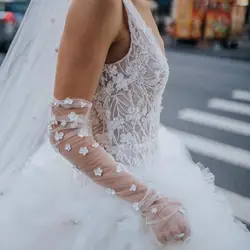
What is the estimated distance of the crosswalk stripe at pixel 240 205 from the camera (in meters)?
3.17

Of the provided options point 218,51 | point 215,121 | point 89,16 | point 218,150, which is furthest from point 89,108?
point 218,51

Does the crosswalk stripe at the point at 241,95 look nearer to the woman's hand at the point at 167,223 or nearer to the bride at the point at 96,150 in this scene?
the bride at the point at 96,150

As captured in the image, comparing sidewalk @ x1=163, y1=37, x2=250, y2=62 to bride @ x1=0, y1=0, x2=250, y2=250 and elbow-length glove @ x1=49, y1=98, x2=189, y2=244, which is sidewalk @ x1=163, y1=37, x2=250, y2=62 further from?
elbow-length glove @ x1=49, y1=98, x2=189, y2=244

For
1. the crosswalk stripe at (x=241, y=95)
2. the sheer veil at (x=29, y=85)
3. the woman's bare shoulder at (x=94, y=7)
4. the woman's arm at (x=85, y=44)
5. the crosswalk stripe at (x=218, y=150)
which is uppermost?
the woman's bare shoulder at (x=94, y=7)

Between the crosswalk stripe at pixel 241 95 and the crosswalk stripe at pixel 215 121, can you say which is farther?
the crosswalk stripe at pixel 241 95

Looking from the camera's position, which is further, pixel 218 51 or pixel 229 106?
pixel 218 51

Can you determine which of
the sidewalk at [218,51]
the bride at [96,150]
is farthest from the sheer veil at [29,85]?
the sidewalk at [218,51]

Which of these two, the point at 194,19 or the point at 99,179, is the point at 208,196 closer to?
the point at 99,179

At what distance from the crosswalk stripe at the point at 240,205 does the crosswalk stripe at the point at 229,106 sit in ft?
9.15

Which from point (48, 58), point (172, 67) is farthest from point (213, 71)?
point (48, 58)

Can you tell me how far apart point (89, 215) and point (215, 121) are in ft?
15.5

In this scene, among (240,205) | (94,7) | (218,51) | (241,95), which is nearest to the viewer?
(94,7)

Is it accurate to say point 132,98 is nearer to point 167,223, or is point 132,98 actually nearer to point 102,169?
point 102,169

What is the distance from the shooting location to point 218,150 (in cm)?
461
